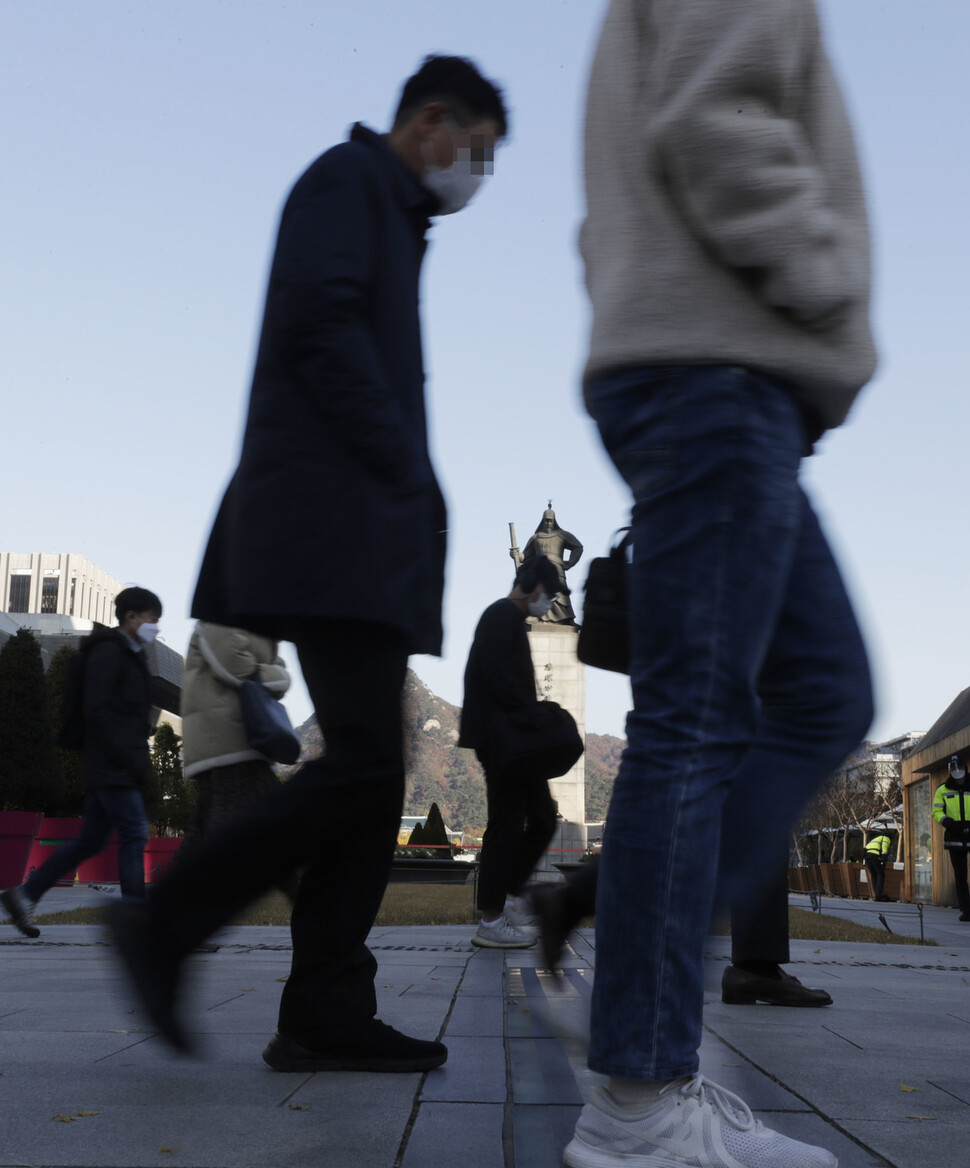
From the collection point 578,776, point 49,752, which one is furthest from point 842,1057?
point 578,776

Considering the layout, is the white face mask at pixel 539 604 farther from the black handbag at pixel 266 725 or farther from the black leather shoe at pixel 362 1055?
the black leather shoe at pixel 362 1055

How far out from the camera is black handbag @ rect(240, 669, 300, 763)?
18.1ft

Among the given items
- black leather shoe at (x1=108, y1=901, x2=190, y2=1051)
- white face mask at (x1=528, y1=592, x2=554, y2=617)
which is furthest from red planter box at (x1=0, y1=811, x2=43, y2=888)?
black leather shoe at (x1=108, y1=901, x2=190, y2=1051)

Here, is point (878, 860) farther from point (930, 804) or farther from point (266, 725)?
point (266, 725)

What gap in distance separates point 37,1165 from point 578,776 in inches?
1111

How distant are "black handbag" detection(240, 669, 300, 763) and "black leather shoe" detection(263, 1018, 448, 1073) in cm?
292

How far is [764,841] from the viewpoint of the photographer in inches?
79.7

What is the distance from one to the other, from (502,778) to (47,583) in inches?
5575

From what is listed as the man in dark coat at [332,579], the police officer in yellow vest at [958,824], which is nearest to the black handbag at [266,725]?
the man in dark coat at [332,579]

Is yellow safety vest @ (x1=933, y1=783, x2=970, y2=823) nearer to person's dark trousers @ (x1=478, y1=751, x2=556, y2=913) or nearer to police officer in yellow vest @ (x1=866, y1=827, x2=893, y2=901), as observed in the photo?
police officer in yellow vest @ (x1=866, y1=827, x2=893, y2=901)

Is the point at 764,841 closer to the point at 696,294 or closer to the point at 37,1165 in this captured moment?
the point at 696,294

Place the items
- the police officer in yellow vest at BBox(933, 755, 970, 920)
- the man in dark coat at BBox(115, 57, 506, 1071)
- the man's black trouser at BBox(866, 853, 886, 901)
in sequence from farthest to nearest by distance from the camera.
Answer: the man's black trouser at BBox(866, 853, 886, 901), the police officer in yellow vest at BBox(933, 755, 970, 920), the man in dark coat at BBox(115, 57, 506, 1071)

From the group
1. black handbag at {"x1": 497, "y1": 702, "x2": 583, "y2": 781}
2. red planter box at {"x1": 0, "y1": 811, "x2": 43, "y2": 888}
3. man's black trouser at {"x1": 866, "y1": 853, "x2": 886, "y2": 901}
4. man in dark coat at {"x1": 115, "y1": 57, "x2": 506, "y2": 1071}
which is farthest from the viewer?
man's black trouser at {"x1": 866, "y1": 853, "x2": 886, "y2": 901}

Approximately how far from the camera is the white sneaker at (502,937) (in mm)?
6258
